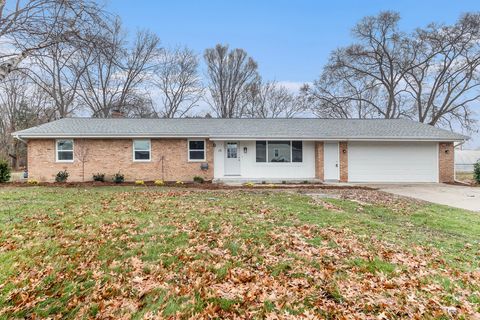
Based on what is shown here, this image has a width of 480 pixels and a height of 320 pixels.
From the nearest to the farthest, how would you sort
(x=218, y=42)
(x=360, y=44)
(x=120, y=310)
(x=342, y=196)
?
(x=120, y=310), (x=342, y=196), (x=360, y=44), (x=218, y=42)

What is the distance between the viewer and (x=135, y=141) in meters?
15.3

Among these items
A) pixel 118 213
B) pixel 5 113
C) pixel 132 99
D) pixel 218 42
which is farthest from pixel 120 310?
pixel 5 113

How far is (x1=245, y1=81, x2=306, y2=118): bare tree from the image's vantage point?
106 ft

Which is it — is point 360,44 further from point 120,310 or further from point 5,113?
point 5,113

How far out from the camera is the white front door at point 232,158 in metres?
15.9

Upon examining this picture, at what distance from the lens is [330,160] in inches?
623

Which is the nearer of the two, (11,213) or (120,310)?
(120,310)

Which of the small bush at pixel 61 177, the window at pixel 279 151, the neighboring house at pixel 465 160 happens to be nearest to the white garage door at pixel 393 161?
the window at pixel 279 151

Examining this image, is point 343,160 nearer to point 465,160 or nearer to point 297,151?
point 297,151

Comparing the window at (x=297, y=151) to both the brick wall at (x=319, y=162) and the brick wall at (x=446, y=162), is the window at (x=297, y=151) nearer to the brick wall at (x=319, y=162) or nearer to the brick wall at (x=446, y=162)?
the brick wall at (x=319, y=162)

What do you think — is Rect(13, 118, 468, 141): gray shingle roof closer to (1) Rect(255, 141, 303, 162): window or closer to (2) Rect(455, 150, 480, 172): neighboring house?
(1) Rect(255, 141, 303, 162): window

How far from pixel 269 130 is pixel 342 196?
705 centimetres

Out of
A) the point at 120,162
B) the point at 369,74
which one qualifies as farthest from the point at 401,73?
the point at 120,162

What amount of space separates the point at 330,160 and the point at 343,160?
2.37 feet
